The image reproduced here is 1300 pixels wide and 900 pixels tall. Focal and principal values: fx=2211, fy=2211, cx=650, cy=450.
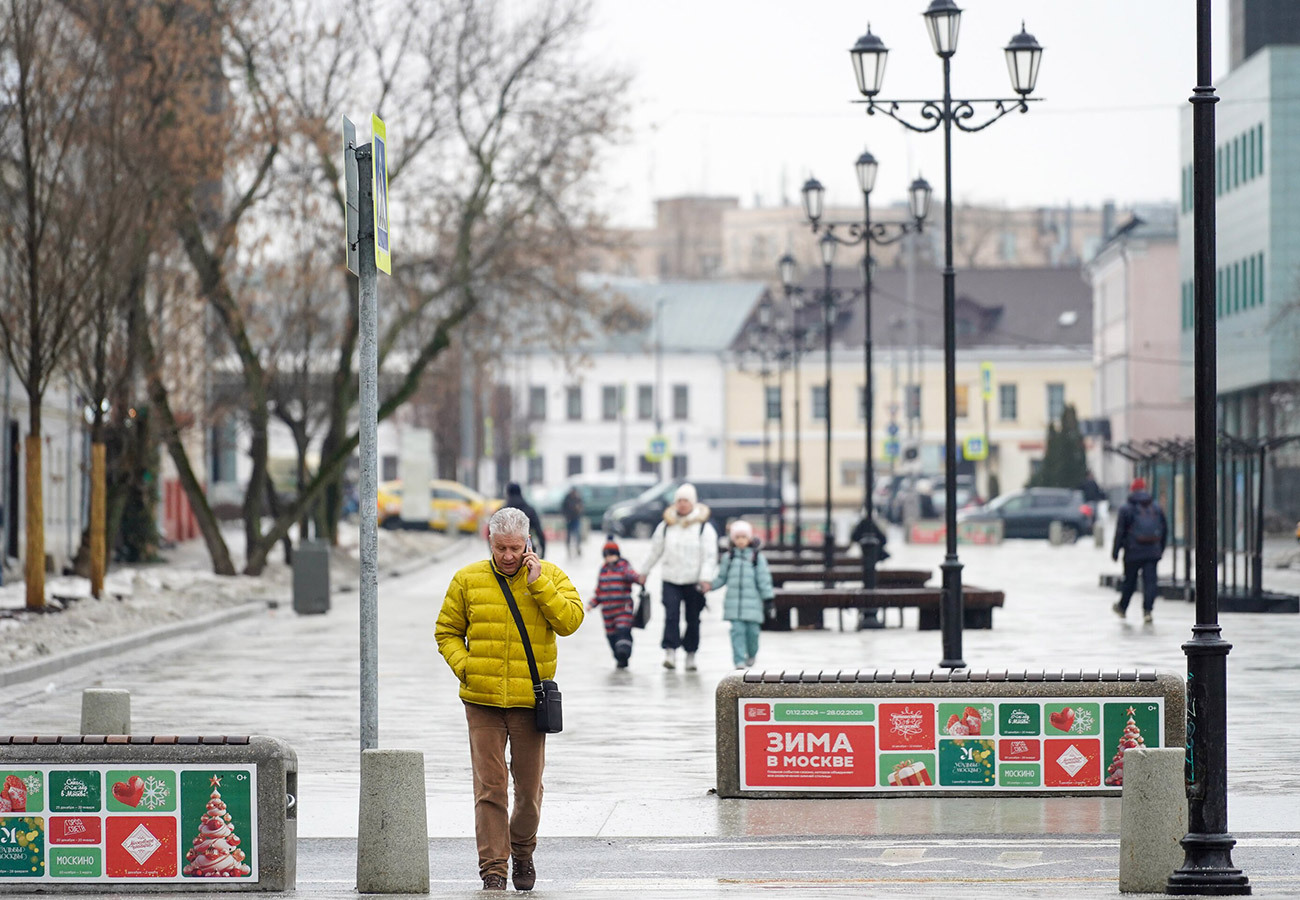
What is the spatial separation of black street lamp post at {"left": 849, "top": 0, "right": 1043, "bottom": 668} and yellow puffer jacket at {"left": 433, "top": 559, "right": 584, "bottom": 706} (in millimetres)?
7701

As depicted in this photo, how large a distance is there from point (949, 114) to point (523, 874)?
10487 mm

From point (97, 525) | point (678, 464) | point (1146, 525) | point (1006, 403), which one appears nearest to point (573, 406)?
point (678, 464)

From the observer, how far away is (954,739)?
40.8ft

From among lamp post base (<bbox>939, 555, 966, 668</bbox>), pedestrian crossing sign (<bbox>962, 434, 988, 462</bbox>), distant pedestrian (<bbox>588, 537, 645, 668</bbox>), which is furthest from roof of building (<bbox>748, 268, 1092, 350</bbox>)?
lamp post base (<bbox>939, 555, 966, 668</bbox>)

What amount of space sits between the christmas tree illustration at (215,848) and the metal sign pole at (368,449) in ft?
2.35

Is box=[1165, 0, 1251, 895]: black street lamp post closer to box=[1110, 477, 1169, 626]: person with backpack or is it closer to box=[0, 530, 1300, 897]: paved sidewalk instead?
box=[0, 530, 1300, 897]: paved sidewalk

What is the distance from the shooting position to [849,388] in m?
103

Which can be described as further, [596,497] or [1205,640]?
[596,497]

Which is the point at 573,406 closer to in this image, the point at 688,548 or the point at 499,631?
the point at 688,548

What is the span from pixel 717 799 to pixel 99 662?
38.9 feet

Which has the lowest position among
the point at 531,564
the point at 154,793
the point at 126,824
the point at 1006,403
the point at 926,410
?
the point at 126,824

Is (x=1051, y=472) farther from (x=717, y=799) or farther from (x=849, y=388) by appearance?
(x=717, y=799)

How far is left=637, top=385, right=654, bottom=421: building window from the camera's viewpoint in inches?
4114

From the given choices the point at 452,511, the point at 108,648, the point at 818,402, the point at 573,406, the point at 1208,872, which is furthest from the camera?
the point at 573,406
